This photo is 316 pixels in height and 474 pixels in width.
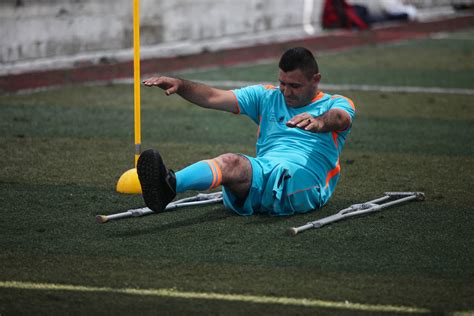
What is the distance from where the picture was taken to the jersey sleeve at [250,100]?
6.80 m

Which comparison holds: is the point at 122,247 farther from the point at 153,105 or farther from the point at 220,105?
the point at 153,105

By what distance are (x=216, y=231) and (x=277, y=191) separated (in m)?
0.51

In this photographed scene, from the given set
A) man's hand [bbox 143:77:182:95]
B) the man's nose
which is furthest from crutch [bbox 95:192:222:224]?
the man's nose

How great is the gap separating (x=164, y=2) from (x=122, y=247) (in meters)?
11.9

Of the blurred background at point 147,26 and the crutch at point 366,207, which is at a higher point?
the crutch at point 366,207

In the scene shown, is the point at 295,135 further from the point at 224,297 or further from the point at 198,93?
the point at 224,297

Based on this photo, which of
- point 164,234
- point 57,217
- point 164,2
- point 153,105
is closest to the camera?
point 164,234

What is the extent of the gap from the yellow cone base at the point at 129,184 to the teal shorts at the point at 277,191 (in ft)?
2.93

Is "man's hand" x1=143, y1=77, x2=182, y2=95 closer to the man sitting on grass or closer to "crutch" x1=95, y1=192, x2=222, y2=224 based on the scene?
the man sitting on grass

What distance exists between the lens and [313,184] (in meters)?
6.61

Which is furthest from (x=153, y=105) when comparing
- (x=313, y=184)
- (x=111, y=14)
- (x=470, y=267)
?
(x=470, y=267)

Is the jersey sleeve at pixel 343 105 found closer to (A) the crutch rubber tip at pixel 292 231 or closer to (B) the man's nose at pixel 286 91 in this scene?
(B) the man's nose at pixel 286 91

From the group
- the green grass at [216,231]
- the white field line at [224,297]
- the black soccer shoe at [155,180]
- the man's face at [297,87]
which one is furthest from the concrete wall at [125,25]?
the white field line at [224,297]

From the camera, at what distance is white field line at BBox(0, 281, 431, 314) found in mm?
4781
